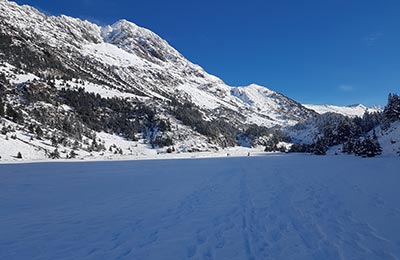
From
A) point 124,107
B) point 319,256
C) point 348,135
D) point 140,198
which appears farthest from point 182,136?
point 319,256

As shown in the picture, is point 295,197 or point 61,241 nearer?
point 61,241

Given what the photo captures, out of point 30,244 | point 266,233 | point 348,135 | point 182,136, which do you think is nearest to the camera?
point 30,244

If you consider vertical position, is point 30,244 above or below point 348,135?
below

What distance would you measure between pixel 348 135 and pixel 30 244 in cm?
9480

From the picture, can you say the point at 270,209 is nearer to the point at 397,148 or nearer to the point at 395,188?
the point at 395,188

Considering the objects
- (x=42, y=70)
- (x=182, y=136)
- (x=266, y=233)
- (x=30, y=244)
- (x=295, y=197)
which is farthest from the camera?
(x=42, y=70)

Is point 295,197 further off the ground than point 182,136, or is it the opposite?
point 182,136

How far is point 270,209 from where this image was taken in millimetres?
12016

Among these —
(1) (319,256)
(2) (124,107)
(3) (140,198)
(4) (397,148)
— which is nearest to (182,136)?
(2) (124,107)

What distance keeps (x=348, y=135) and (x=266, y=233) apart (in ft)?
297

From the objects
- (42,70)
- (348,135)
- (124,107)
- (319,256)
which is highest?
(42,70)

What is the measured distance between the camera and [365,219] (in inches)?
399

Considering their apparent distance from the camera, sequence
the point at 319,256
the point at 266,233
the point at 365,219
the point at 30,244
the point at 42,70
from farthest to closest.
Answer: the point at 42,70
the point at 365,219
the point at 266,233
the point at 30,244
the point at 319,256

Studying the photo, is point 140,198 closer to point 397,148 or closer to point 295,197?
point 295,197
